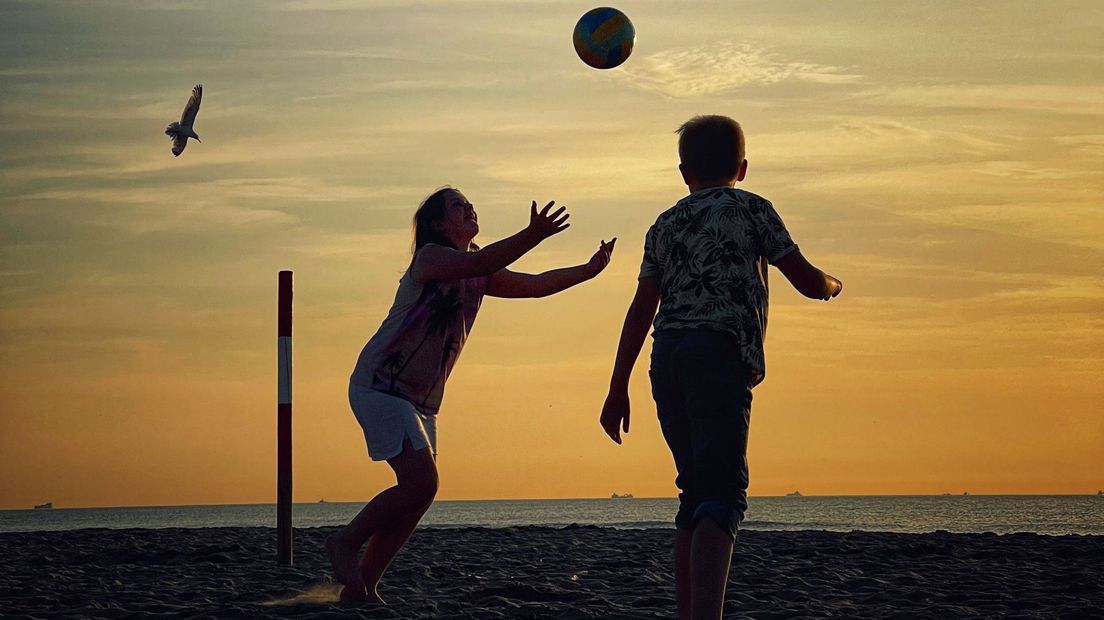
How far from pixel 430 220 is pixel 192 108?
40.1ft

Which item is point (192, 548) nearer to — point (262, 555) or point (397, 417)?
point (262, 555)

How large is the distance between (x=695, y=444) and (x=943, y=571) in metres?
5.02

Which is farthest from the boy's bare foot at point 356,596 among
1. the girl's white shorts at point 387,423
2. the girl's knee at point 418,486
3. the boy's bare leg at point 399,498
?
the girl's white shorts at point 387,423

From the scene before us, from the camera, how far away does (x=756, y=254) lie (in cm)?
444

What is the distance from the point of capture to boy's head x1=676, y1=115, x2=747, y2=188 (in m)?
4.62

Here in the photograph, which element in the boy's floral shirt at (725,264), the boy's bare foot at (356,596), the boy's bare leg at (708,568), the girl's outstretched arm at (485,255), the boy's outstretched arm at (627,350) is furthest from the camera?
the boy's bare foot at (356,596)

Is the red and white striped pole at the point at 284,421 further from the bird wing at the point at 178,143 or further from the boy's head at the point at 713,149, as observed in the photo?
the bird wing at the point at 178,143

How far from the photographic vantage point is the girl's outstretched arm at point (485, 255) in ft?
18.1

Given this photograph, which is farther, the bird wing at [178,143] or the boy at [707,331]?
the bird wing at [178,143]

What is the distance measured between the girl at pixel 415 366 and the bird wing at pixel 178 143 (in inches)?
446

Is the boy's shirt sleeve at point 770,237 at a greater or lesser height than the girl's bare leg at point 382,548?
greater

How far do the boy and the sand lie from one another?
1.97 meters

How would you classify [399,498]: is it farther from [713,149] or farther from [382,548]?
Answer: [713,149]

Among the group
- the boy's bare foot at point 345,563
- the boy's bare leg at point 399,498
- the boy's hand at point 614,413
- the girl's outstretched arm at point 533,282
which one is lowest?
the boy's bare foot at point 345,563
